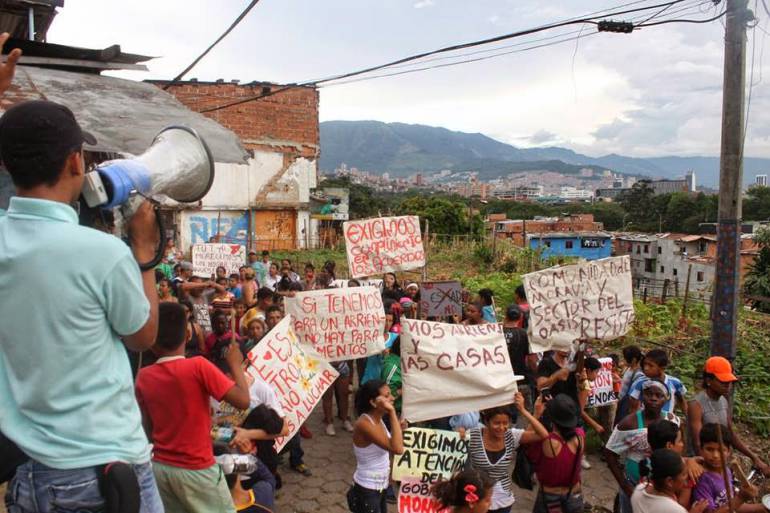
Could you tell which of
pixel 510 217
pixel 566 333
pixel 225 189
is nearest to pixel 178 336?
pixel 566 333

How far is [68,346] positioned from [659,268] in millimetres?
61345

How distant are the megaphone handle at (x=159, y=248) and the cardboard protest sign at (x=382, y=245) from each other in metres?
7.29

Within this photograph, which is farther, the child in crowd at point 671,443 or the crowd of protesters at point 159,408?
the child in crowd at point 671,443

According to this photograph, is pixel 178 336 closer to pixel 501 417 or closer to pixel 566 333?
pixel 501 417

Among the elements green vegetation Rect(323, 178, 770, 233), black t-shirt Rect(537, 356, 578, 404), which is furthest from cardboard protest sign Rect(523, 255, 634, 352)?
green vegetation Rect(323, 178, 770, 233)

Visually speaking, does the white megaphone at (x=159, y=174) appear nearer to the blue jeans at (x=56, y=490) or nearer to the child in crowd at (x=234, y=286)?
the blue jeans at (x=56, y=490)

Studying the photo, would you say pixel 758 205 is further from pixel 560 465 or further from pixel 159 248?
pixel 159 248

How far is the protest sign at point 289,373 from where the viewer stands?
5.43 m

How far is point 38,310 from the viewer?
167 cm

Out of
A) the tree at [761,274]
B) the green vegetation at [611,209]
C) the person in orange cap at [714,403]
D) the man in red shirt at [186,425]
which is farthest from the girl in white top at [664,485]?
the green vegetation at [611,209]

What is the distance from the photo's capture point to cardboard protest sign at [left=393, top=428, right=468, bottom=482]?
4.95 m

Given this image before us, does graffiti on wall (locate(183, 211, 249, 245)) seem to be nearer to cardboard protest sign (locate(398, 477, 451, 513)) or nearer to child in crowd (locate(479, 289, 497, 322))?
child in crowd (locate(479, 289, 497, 322))

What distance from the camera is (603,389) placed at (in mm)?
7180

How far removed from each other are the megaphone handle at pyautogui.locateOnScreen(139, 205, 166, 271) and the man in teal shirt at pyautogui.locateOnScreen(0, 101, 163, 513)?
0.31 ft
